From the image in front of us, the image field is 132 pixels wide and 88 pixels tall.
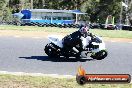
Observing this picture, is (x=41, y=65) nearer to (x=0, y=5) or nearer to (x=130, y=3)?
(x=0, y=5)

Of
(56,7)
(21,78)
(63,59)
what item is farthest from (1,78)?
(56,7)

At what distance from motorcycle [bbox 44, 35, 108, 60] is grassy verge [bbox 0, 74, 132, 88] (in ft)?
17.6

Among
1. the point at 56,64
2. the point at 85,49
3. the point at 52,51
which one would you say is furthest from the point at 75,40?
the point at 56,64

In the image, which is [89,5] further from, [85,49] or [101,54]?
[85,49]

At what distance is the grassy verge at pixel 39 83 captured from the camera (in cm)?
948

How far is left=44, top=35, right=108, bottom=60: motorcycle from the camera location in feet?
52.2

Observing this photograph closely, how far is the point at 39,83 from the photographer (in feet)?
32.3

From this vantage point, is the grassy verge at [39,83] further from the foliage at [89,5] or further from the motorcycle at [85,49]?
the foliage at [89,5]

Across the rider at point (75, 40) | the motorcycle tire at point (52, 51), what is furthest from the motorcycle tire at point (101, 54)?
the motorcycle tire at point (52, 51)

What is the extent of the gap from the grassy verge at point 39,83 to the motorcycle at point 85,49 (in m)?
5.36

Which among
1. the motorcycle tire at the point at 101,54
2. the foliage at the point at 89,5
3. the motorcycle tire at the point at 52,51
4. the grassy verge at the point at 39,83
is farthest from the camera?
the foliage at the point at 89,5

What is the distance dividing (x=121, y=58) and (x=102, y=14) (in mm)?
70012

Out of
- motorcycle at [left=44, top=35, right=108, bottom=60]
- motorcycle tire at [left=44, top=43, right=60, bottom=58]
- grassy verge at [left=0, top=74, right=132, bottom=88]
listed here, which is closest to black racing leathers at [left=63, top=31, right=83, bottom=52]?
motorcycle at [left=44, top=35, right=108, bottom=60]

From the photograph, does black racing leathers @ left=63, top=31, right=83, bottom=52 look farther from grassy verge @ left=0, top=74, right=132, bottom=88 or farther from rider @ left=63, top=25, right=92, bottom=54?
grassy verge @ left=0, top=74, right=132, bottom=88
